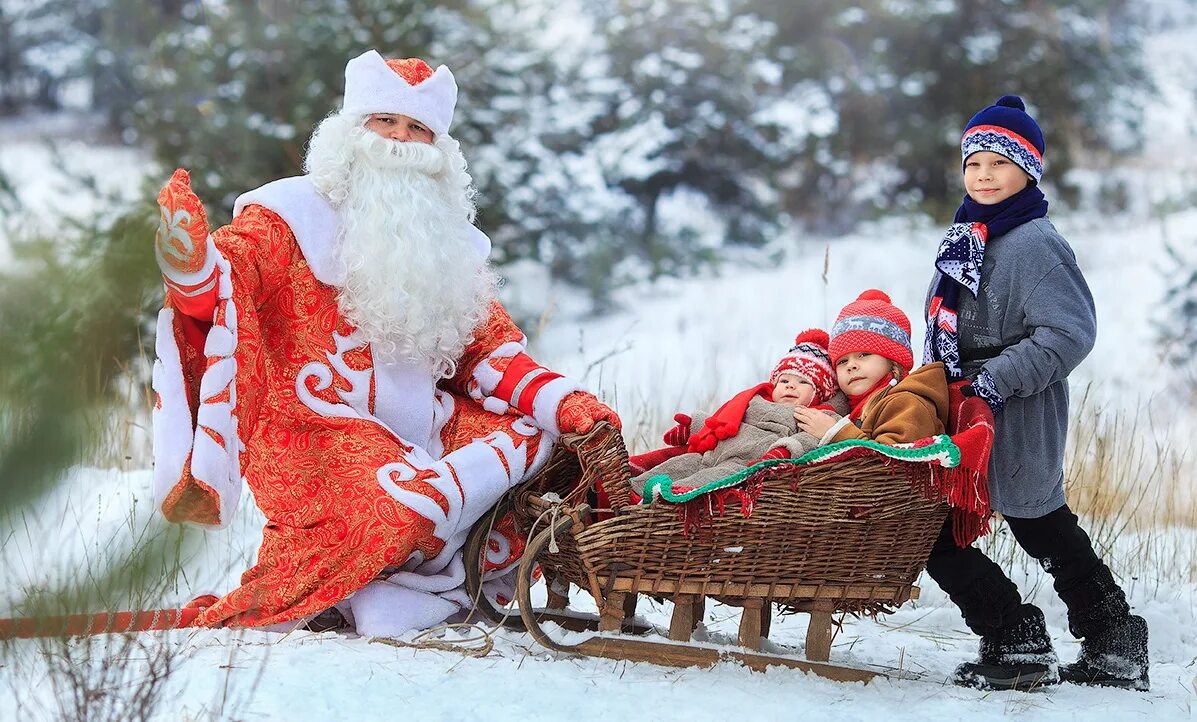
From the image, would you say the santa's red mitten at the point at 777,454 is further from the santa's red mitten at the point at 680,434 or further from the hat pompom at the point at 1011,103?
the hat pompom at the point at 1011,103

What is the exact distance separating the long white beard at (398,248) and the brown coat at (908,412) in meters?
1.18

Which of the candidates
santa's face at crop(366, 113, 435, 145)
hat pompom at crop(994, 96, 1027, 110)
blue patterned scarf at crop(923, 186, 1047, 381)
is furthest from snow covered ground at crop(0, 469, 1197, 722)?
hat pompom at crop(994, 96, 1027, 110)

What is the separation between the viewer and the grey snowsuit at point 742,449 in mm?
3041

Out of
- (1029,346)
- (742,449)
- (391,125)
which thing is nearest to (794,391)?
(742,449)

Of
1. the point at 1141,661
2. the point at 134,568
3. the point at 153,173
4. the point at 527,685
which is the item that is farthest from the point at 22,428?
the point at 153,173

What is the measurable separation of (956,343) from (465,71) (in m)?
7.59

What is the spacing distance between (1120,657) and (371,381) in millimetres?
2220

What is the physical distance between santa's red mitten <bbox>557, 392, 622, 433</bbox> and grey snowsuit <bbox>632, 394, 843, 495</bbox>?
0.64ft

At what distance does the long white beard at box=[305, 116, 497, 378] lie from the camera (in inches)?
127

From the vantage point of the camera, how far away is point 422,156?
11.1ft

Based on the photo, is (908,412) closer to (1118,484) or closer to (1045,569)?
(1045,569)

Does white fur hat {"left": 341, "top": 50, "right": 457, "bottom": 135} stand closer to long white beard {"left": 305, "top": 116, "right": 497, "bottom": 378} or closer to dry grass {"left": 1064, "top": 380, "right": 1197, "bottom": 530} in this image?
long white beard {"left": 305, "top": 116, "right": 497, "bottom": 378}

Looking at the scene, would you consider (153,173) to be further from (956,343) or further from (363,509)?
(956,343)

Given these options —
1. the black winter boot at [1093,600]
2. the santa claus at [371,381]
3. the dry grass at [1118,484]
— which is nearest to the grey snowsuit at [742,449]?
the santa claus at [371,381]
